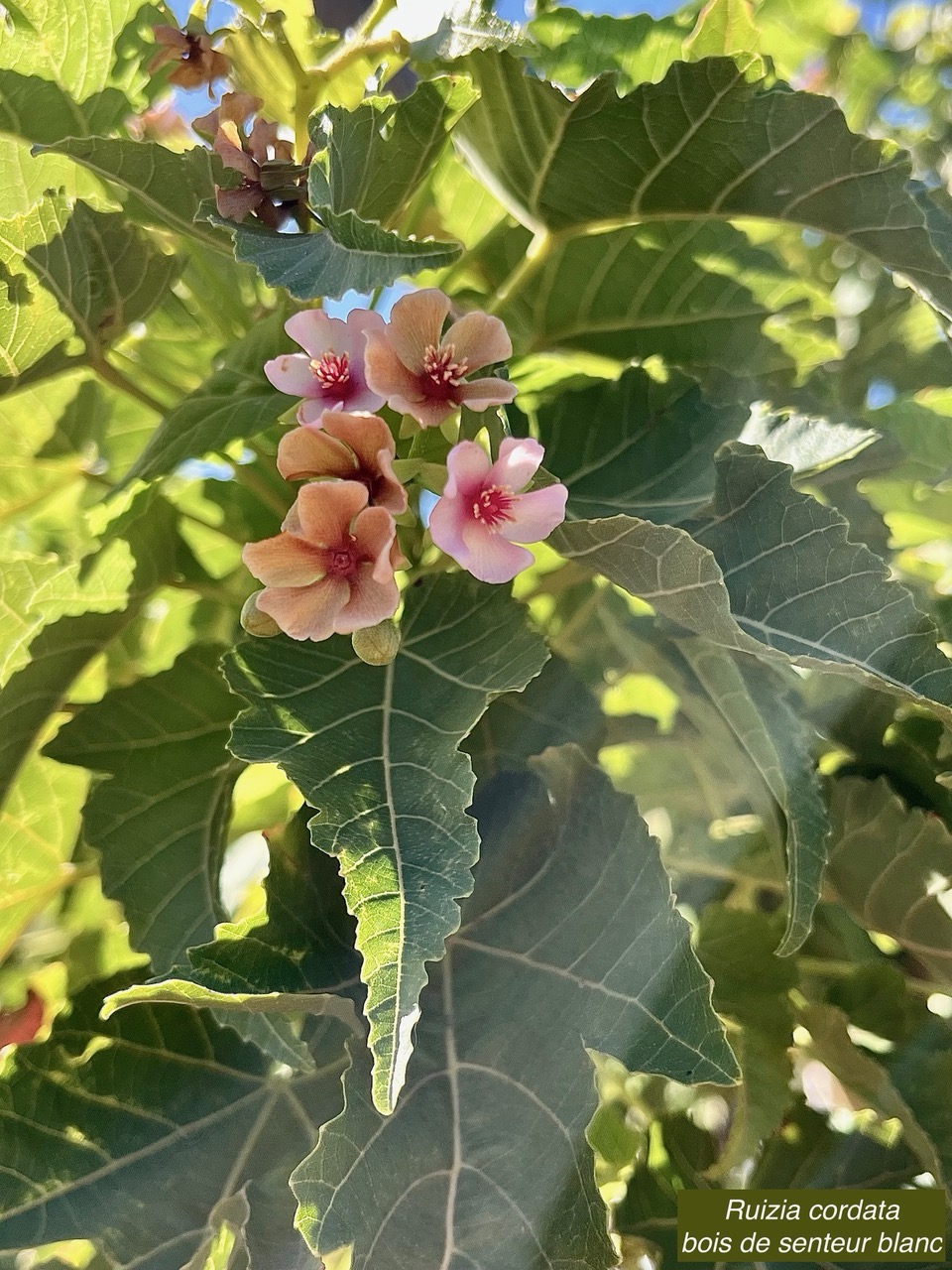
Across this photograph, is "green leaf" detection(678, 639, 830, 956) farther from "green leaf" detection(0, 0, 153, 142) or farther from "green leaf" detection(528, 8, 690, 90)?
"green leaf" detection(0, 0, 153, 142)

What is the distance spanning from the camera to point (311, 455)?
0.39 meters

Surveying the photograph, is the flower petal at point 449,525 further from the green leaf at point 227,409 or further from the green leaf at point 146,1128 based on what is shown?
the green leaf at point 146,1128

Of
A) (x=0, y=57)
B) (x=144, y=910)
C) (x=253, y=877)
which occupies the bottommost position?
(x=253, y=877)

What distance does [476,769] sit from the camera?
0.50 m

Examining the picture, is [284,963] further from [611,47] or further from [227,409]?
[611,47]

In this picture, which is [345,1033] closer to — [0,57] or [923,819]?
[923,819]

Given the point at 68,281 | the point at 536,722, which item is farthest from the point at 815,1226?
the point at 68,281

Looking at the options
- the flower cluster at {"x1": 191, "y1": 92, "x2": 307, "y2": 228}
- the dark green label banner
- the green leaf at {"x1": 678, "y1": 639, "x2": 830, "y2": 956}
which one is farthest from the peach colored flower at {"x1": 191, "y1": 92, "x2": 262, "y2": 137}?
the dark green label banner

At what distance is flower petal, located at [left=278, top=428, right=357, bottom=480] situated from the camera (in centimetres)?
38

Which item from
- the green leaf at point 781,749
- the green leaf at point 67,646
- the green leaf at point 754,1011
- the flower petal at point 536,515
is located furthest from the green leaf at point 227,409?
the green leaf at point 754,1011

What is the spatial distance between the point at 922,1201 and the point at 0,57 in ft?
2.42

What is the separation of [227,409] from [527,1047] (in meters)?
0.33

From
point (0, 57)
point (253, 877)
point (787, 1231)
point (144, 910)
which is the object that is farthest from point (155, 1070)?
point (0, 57)

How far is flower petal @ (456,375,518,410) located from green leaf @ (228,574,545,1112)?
9 centimetres
